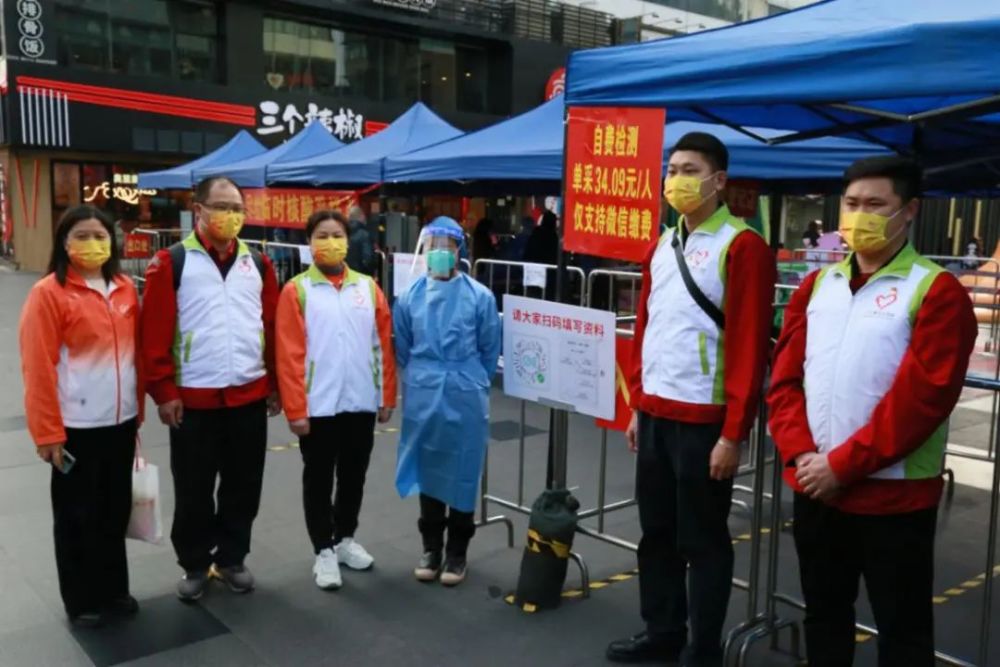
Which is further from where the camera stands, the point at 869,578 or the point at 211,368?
the point at 211,368

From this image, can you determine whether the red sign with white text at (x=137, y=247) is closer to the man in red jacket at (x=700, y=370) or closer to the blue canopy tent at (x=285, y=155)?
the blue canopy tent at (x=285, y=155)

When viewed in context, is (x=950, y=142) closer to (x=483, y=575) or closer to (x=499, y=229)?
(x=483, y=575)

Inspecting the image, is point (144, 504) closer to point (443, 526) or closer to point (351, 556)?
point (351, 556)

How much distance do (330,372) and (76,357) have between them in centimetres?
108

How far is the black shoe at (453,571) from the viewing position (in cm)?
445

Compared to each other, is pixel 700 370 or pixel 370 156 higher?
pixel 370 156

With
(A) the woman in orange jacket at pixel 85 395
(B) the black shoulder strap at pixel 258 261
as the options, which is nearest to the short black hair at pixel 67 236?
(A) the woman in orange jacket at pixel 85 395

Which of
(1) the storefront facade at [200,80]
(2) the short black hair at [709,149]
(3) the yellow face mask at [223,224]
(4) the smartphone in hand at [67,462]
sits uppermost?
(1) the storefront facade at [200,80]

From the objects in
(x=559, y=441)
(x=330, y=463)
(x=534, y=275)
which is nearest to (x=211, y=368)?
(x=330, y=463)

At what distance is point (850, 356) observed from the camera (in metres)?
2.77

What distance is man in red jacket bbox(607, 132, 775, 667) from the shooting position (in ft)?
10.3

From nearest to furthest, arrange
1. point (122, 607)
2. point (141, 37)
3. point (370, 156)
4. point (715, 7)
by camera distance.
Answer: point (122, 607) → point (370, 156) → point (141, 37) → point (715, 7)

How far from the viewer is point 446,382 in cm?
425

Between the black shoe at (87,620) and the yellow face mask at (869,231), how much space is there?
3.43 m
